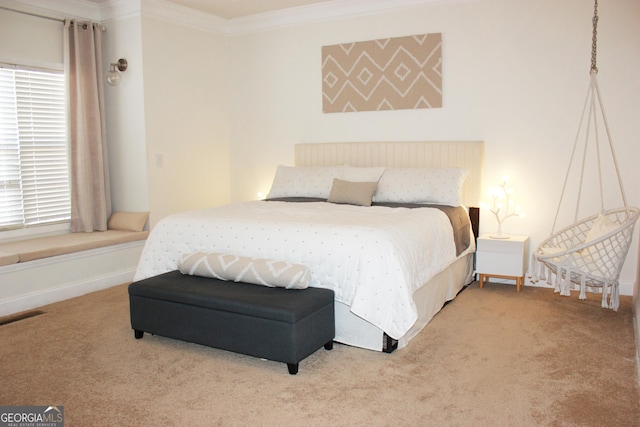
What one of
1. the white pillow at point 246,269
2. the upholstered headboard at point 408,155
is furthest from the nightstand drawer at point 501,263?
the white pillow at point 246,269

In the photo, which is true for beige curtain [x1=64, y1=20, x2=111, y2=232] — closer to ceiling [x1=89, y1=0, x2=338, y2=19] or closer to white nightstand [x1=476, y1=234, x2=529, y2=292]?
ceiling [x1=89, y1=0, x2=338, y2=19]

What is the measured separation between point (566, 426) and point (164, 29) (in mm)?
4803

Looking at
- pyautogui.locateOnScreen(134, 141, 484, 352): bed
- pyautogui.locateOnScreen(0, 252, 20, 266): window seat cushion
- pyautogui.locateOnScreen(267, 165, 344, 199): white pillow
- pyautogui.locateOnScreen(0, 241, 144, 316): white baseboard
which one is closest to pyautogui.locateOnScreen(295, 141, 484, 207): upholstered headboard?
pyautogui.locateOnScreen(134, 141, 484, 352): bed

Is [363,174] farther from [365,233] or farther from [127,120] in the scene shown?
[127,120]

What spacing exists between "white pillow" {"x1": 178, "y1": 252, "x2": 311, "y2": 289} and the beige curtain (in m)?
2.15

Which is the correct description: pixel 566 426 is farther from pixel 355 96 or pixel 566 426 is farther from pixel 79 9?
pixel 79 9

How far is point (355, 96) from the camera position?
5.41 m

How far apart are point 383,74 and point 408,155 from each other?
0.83 m

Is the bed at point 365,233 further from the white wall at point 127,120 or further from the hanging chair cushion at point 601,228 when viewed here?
the white wall at point 127,120

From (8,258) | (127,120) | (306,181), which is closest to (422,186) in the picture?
(306,181)

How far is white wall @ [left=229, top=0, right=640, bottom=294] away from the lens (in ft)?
14.1

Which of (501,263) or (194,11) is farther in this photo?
(194,11)

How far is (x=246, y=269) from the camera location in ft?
10.6

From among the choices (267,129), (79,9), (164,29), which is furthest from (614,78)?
(79,9)
